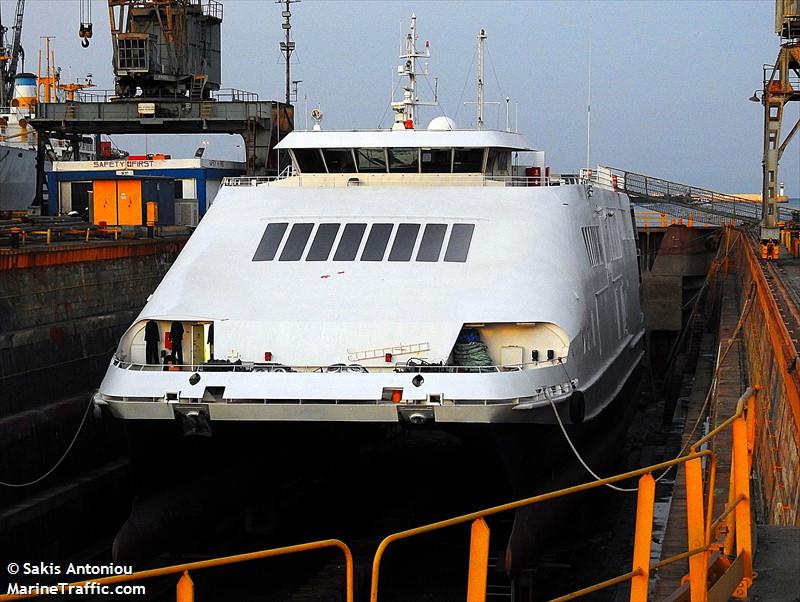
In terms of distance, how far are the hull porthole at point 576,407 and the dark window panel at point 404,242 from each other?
3.03 m

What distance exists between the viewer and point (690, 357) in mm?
36062

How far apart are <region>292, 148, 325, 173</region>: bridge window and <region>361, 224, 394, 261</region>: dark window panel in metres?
3.16

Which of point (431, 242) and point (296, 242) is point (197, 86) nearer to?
point (296, 242)

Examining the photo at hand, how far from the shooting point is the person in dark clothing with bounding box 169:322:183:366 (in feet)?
48.9

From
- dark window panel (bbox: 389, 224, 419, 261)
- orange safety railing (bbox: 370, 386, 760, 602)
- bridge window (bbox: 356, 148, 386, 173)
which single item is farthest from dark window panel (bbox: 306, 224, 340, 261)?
orange safety railing (bbox: 370, 386, 760, 602)

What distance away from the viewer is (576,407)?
14.4 meters

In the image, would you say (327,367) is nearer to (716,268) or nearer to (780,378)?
(780,378)

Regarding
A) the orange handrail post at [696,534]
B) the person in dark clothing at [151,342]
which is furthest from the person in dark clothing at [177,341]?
the orange handrail post at [696,534]

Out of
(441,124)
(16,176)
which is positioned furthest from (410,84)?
(16,176)

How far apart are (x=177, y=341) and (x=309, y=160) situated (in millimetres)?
5411

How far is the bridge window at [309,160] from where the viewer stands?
1923 centimetres

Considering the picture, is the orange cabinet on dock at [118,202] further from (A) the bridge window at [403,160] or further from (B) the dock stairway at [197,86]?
(A) the bridge window at [403,160]

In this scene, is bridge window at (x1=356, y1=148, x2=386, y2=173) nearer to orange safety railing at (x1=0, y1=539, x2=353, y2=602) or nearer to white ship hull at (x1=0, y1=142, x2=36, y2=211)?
orange safety railing at (x1=0, y1=539, x2=353, y2=602)

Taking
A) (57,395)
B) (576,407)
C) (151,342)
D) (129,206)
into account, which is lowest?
(57,395)
